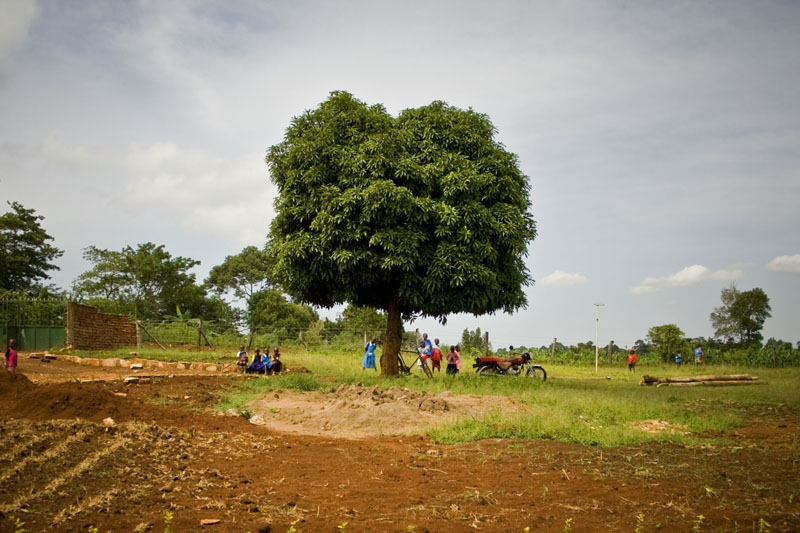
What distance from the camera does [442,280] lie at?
58.2 feet

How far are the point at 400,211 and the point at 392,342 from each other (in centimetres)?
505

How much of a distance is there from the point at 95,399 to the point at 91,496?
4.31 meters

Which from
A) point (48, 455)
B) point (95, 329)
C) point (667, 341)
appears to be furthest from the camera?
point (667, 341)

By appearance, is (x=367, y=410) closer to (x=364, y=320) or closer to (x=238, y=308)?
(x=364, y=320)

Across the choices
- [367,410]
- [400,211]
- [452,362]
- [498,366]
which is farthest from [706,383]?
[367,410]

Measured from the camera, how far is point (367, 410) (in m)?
11.5

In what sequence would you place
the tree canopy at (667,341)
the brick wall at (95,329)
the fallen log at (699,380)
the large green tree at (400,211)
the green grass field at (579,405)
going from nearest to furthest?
the green grass field at (579,405), the large green tree at (400,211), the fallen log at (699,380), the brick wall at (95,329), the tree canopy at (667,341)

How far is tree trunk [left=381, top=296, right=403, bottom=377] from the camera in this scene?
64.7 ft

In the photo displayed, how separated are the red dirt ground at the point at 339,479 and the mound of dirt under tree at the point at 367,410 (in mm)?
779

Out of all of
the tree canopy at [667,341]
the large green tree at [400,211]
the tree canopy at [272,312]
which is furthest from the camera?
the tree canopy at [272,312]

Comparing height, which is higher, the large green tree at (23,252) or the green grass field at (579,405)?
the large green tree at (23,252)

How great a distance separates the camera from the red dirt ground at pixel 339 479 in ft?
18.0

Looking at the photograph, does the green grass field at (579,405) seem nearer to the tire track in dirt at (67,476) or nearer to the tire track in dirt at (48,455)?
the tire track in dirt at (48,455)

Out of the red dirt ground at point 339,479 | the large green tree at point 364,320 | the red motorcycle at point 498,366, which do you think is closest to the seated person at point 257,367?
the red motorcycle at point 498,366
